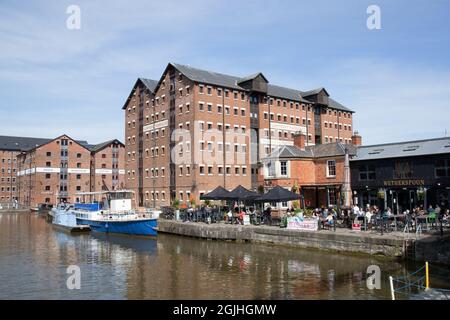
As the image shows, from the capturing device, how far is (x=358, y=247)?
79.8 ft

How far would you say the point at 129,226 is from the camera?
39062mm

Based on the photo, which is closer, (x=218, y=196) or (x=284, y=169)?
(x=218, y=196)

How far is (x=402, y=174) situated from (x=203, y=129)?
26.8 metres

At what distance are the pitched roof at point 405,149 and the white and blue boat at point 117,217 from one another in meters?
19.5

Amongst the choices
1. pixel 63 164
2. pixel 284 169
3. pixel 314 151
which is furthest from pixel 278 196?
pixel 63 164

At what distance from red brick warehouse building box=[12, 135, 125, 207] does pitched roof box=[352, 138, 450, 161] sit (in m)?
64.8

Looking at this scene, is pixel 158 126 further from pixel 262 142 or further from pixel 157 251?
pixel 157 251

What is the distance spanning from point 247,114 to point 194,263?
→ 3721 cm

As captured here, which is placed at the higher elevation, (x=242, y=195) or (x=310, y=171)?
(x=310, y=171)

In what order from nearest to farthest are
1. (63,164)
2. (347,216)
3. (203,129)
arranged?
(347,216), (203,129), (63,164)

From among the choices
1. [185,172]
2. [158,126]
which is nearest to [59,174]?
[158,126]

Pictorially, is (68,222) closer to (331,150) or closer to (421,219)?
(331,150)

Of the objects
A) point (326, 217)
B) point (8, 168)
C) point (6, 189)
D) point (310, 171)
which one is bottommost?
point (326, 217)

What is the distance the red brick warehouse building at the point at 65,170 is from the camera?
308 feet
